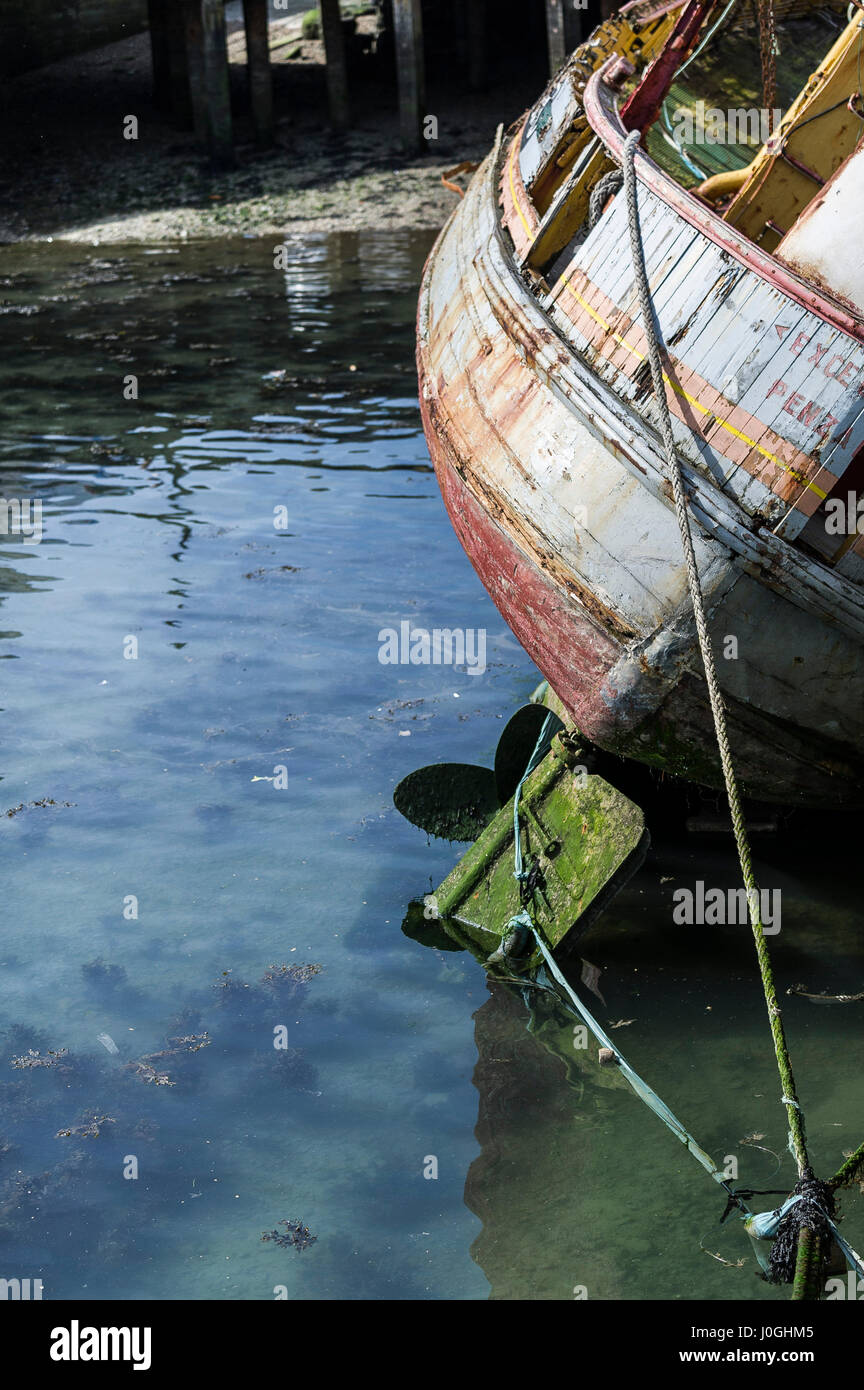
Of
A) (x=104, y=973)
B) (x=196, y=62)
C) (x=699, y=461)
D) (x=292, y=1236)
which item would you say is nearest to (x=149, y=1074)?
(x=104, y=973)

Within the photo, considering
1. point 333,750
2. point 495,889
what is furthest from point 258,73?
point 495,889

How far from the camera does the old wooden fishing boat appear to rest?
17.9 ft

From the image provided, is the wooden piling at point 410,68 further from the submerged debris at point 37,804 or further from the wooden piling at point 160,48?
the submerged debris at point 37,804

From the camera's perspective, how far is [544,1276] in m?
4.42

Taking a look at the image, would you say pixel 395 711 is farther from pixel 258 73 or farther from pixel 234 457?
pixel 258 73

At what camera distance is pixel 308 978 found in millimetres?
5961

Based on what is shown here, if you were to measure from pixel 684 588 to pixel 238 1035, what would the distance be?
2528 millimetres

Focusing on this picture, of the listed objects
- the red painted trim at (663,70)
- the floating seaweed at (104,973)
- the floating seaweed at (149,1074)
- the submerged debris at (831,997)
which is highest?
the red painted trim at (663,70)

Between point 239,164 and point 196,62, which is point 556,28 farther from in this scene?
point 196,62

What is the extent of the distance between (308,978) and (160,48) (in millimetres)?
25179

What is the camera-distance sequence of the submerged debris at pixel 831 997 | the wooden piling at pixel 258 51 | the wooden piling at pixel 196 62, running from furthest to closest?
the wooden piling at pixel 258 51, the wooden piling at pixel 196 62, the submerged debris at pixel 831 997

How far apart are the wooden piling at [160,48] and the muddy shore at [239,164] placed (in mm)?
443

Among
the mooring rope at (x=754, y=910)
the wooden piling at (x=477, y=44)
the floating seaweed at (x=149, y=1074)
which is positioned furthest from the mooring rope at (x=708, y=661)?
the wooden piling at (x=477, y=44)

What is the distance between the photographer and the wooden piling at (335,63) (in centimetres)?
2425
